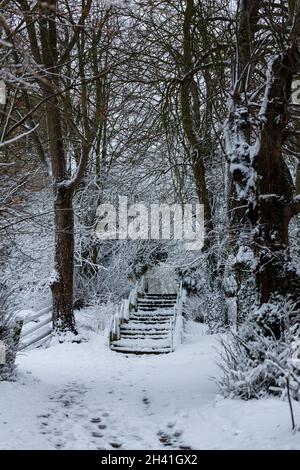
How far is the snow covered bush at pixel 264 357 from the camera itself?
583 centimetres

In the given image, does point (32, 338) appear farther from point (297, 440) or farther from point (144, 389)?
point (297, 440)

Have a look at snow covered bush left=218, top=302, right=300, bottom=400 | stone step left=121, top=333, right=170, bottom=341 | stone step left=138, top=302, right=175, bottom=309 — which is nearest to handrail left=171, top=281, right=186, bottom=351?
stone step left=121, top=333, right=170, bottom=341

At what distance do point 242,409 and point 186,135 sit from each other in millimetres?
8479

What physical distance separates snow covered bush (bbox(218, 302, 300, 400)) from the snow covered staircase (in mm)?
Result: 6855

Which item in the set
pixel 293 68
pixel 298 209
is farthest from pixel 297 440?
pixel 293 68

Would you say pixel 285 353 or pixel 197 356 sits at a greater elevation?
pixel 285 353

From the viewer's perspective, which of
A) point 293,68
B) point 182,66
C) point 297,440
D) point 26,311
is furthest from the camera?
point 26,311

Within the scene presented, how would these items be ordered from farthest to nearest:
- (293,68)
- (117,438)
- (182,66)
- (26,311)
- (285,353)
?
(26,311) < (182,66) < (293,68) < (285,353) < (117,438)

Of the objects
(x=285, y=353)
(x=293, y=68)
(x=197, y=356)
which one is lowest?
(x=197, y=356)

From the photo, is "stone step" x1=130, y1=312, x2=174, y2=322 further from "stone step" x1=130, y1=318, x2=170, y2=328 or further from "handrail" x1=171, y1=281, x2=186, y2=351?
"handrail" x1=171, y1=281, x2=186, y2=351

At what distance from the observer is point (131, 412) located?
691 cm

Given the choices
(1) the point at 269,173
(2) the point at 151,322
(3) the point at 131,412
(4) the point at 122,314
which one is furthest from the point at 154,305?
(1) the point at 269,173

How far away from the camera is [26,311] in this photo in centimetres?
1717

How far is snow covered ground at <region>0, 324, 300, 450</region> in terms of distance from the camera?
5199 mm
